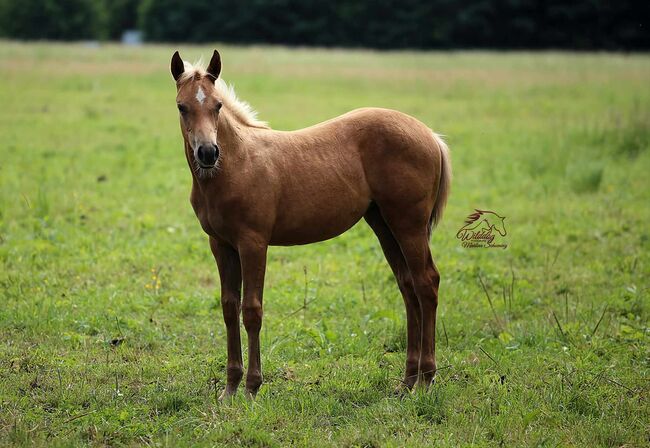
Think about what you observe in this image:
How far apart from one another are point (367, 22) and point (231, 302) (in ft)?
186

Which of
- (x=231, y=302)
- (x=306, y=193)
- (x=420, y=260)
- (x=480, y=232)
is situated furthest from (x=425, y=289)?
(x=480, y=232)

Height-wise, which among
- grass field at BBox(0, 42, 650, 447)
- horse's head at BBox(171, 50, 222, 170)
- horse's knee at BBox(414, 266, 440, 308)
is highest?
horse's head at BBox(171, 50, 222, 170)

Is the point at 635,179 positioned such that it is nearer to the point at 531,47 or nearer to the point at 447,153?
the point at 447,153

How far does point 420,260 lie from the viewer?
16.7ft

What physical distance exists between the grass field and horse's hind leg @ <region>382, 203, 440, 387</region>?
0.82 feet

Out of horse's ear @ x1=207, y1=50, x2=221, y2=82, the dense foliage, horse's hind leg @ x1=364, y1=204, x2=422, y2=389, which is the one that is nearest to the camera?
horse's ear @ x1=207, y1=50, x2=221, y2=82

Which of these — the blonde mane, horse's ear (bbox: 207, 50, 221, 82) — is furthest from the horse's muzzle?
horse's ear (bbox: 207, 50, 221, 82)

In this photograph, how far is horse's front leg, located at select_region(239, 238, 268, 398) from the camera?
15.1 feet

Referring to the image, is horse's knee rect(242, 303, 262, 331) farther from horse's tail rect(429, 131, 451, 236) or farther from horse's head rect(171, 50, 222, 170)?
horse's tail rect(429, 131, 451, 236)

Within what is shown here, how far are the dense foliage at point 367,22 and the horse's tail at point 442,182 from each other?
4556cm

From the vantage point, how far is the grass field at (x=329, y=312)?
443cm

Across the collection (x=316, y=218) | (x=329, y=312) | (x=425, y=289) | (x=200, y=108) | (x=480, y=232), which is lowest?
(x=329, y=312)

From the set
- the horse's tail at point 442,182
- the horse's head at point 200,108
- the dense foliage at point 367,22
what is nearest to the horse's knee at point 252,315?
the horse's head at point 200,108

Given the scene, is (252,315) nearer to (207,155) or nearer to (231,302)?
(231,302)
